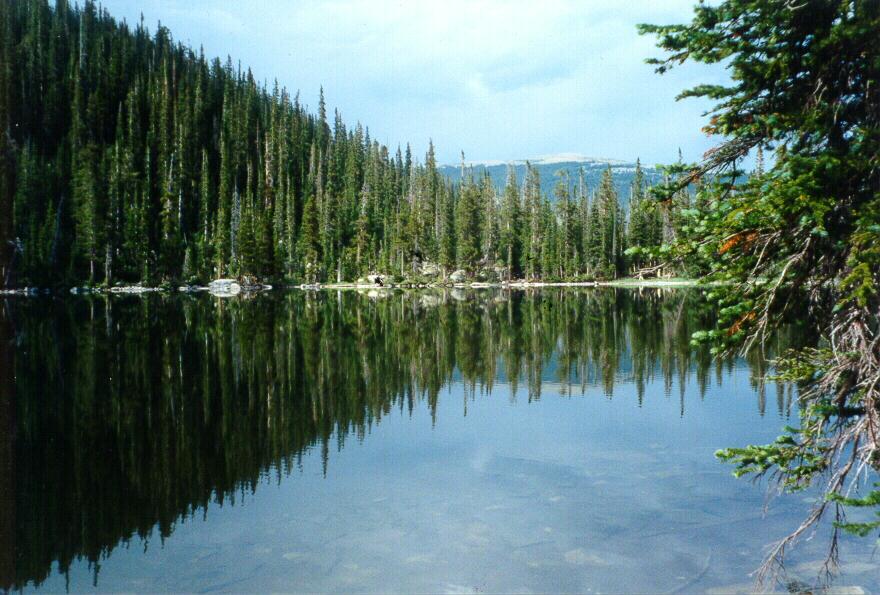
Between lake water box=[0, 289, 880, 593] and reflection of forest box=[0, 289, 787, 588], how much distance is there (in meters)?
0.07

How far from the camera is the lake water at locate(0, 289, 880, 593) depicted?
8.17 metres

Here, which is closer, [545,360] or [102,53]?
[545,360]

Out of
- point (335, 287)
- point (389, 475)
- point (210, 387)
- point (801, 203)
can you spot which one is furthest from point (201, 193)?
point (801, 203)

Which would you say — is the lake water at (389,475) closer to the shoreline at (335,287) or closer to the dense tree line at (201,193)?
the shoreline at (335,287)

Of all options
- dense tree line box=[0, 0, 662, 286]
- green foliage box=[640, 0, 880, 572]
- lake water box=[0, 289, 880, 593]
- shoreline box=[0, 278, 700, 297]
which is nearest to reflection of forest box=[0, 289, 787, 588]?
lake water box=[0, 289, 880, 593]

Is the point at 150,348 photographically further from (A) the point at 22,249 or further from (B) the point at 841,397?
(A) the point at 22,249

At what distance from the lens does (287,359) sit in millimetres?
24328

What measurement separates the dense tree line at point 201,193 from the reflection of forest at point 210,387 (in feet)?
160

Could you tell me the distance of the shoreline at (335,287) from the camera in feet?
253

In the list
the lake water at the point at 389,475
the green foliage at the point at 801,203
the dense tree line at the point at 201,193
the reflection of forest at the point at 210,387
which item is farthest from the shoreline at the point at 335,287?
the green foliage at the point at 801,203

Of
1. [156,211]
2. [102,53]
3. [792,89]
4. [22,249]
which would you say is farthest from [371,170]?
[792,89]

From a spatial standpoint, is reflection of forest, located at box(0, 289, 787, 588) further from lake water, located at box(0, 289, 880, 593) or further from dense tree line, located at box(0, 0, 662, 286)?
dense tree line, located at box(0, 0, 662, 286)

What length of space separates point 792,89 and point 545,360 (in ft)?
61.2

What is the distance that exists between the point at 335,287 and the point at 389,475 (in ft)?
284
